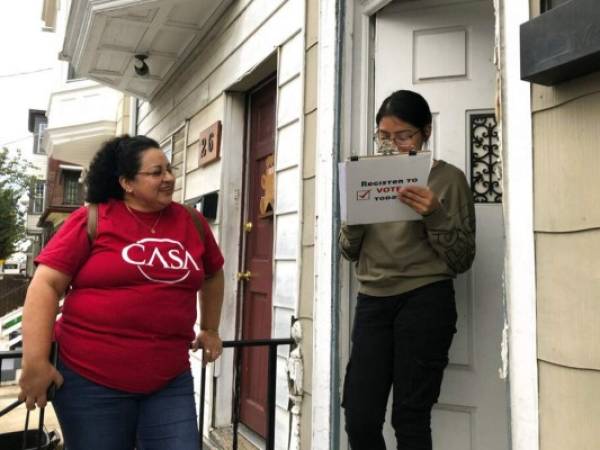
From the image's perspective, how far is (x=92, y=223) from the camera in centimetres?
174

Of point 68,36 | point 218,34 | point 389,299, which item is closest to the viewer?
point 389,299

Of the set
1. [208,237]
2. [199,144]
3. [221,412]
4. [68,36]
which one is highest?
[68,36]

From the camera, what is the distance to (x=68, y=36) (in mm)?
5496

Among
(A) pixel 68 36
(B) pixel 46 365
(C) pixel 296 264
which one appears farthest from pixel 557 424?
(A) pixel 68 36

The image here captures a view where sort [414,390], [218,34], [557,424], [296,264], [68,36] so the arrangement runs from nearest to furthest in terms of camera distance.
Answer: [557,424]
[414,390]
[296,264]
[218,34]
[68,36]

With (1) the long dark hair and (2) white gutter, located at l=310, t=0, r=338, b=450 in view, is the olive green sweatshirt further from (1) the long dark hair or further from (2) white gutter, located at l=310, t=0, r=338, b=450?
(2) white gutter, located at l=310, t=0, r=338, b=450

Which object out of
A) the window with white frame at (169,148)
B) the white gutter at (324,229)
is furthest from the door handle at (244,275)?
the window with white frame at (169,148)

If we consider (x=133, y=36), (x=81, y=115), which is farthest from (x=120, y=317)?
(x=81, y=115)

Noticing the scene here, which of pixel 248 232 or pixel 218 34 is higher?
pixel 218 34

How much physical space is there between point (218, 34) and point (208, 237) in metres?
2.92

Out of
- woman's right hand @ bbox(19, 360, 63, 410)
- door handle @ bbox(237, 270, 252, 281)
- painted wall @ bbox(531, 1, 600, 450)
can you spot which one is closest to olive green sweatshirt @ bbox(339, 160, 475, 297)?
painted wall @ bbox(531, 1, 600, 450)

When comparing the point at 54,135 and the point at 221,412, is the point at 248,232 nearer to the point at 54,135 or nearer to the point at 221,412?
the point at 221,412

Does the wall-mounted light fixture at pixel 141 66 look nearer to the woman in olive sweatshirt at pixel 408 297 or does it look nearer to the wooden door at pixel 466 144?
the wooden door at pixel 466 144

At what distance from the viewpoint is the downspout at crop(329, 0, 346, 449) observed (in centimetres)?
233
